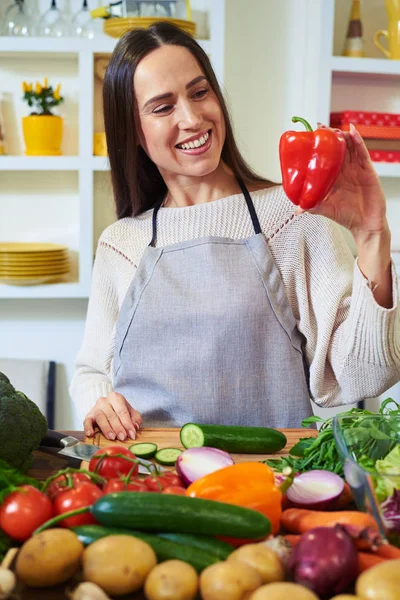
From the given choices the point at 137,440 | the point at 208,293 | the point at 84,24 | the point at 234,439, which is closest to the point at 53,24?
the point at 84,24

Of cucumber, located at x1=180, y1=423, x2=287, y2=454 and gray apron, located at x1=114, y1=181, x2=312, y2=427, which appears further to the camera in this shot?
gray apron, located at x1=114, y1=181, x2=312, y2=427

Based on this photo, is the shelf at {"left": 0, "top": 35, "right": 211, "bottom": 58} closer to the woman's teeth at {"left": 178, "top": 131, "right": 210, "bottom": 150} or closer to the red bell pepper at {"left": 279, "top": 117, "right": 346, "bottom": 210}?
the woman's teeth at {"left": 178, "top": 131, "right": 210, "bottom": 150}

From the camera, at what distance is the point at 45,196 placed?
3.28 meters

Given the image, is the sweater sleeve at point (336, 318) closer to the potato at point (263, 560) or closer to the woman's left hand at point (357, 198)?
the woman's left hand at point (357, 198)

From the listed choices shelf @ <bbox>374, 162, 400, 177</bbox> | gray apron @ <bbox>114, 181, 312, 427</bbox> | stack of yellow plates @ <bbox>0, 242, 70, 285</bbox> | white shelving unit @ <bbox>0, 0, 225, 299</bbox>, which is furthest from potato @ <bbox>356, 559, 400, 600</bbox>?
shelf @ <bbox>374, 162, 400, 177</bbox>

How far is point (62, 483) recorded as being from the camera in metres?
0.98

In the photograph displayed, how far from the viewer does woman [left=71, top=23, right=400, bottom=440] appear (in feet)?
5.80

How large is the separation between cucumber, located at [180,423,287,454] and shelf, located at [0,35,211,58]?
1978mm

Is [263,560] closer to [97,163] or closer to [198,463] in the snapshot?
[198,463]

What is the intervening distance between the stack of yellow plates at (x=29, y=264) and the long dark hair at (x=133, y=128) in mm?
915

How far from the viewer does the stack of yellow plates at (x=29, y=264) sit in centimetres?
296

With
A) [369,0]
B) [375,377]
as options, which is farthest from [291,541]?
[369,0]

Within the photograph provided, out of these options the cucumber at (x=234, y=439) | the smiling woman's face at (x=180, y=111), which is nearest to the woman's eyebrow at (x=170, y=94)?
the smiling woman's face at (x=180, y=111)

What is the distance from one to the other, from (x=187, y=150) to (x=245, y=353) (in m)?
0.54
